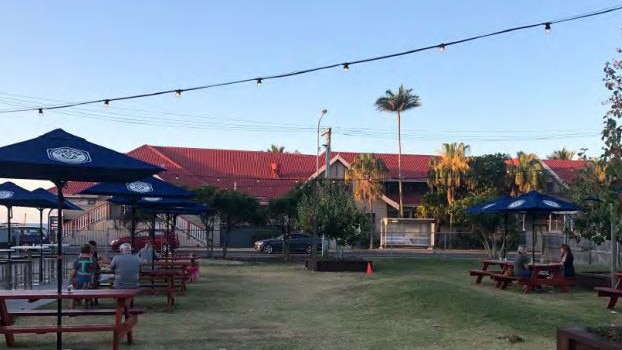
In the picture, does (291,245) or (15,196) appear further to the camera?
(291,245)

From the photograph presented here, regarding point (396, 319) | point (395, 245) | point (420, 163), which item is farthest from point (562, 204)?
point (420, 163)

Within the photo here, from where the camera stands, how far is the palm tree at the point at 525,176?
1960 inches

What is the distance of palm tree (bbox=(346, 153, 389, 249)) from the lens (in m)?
50.0

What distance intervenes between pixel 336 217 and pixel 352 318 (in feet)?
48.6

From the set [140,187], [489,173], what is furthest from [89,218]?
[140,187]

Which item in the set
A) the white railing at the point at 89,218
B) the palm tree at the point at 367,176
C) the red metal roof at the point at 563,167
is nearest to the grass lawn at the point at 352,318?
the white railing at the point at 89,218

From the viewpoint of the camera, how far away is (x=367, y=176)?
166ft

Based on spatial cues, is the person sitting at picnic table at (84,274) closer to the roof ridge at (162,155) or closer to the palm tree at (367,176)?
the roof ridge at (162,155)

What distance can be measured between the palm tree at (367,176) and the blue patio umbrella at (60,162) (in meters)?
41.2

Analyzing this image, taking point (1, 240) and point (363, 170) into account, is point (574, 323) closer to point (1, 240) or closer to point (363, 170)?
point (1, 240)

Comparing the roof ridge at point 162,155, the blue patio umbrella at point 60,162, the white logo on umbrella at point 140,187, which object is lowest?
the white logo on umbrella at point 140,187

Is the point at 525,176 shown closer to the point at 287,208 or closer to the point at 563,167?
the point at 563,167

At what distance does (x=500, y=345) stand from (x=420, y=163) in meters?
48.1

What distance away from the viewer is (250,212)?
107ft
